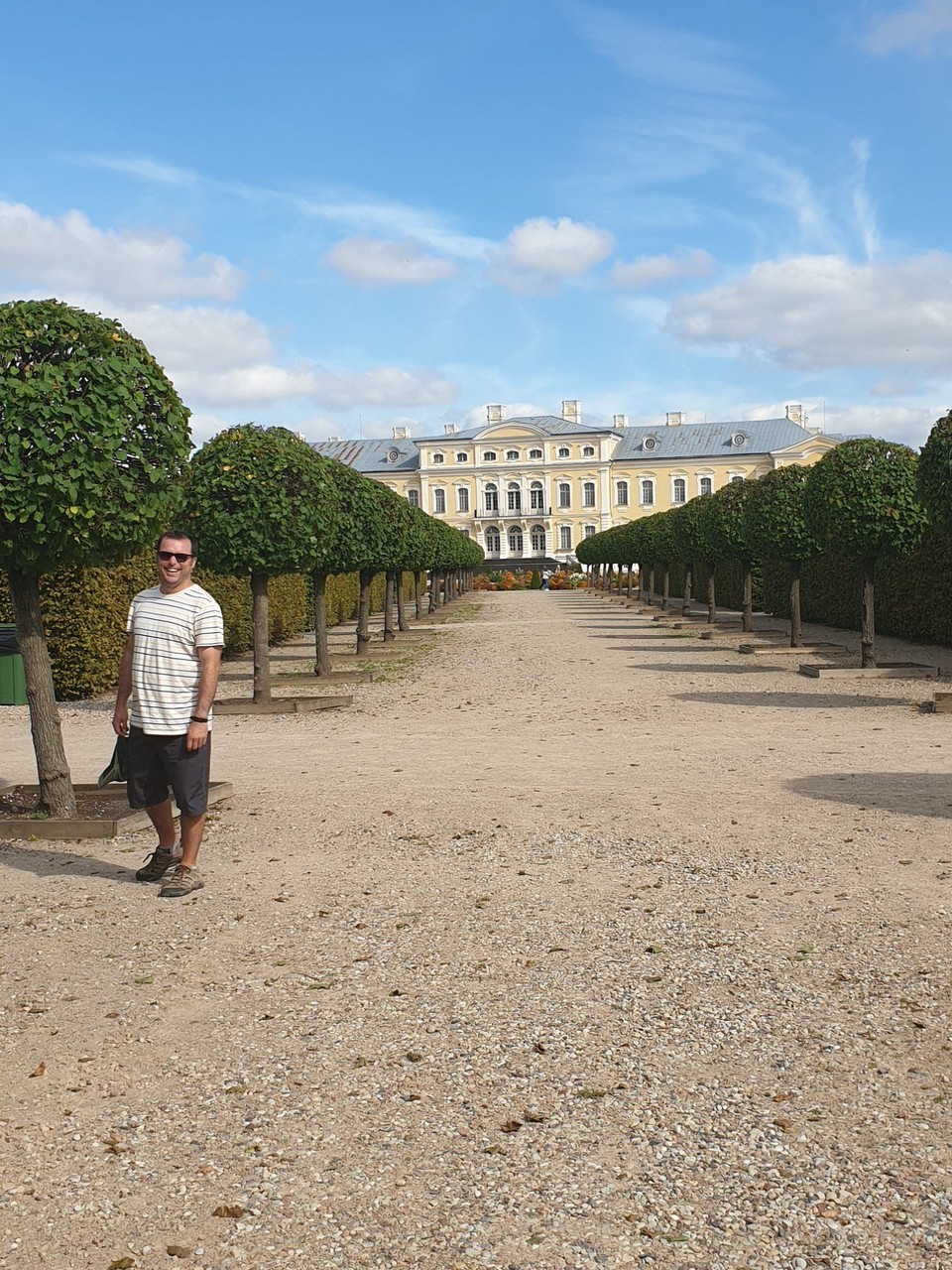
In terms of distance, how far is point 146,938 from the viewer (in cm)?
530

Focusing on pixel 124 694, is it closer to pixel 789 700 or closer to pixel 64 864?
pixel 64 864

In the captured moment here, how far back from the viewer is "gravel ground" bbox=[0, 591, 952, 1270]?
298 centimetres

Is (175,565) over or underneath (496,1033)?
over

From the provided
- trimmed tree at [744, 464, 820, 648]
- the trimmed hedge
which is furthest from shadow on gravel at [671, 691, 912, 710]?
the trimmed hedge

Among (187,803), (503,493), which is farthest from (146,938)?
(503,493)

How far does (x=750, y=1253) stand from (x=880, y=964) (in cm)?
214

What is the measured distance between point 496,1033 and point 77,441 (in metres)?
4.63

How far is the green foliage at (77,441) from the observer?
728 cm

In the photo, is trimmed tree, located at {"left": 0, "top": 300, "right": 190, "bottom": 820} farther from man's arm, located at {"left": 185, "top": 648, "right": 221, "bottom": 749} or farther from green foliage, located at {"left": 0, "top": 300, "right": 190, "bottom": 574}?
man's arm, located at {"left": 185, "top": 648, "right": 221, "bottom": 749}

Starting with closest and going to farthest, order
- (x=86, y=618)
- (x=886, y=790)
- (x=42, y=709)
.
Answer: (x=42, y=709), (x=886, y=790), (x=86, y=618)

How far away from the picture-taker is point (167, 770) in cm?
603

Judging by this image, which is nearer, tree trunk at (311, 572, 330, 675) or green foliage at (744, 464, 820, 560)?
tree trunk at (311, 572, 330, 675)

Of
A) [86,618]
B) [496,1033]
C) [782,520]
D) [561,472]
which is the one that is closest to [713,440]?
[561,472]

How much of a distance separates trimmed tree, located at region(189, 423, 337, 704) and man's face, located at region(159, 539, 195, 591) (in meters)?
7.30
